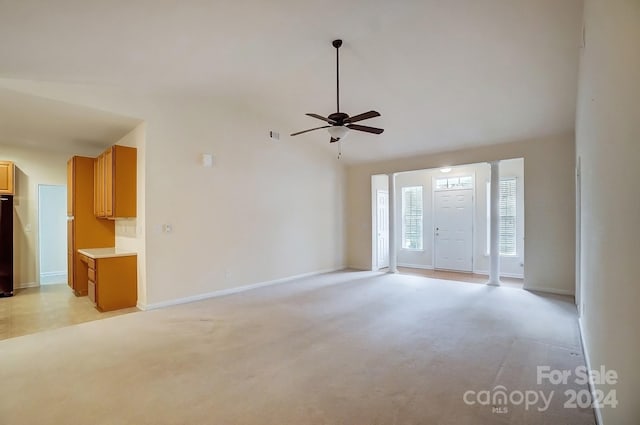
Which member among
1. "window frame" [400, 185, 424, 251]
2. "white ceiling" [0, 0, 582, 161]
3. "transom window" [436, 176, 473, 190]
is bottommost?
"window frame" [400, 185, 424, 251]

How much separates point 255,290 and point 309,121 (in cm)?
334

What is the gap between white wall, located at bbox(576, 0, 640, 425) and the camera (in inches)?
48.1

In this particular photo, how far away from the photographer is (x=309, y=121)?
5.88m

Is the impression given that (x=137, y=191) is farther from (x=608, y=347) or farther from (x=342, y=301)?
(x=608, y=347)

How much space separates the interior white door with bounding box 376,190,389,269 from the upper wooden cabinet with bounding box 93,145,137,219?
5.33 metres

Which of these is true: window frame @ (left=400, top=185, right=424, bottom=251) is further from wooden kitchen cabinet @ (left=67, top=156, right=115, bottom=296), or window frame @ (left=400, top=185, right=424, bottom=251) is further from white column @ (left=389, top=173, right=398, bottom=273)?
wooden kitchen cabinet @ (left=67, top=156, right=115, bottom=296)

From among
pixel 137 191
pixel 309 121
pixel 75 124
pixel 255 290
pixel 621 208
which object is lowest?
pixel 255 290

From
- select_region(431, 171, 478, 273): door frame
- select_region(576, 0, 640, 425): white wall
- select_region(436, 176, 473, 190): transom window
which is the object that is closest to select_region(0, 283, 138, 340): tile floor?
select_region(576, 0, 640, 425): white wall

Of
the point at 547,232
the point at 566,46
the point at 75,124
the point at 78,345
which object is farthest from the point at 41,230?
the point at 547,232

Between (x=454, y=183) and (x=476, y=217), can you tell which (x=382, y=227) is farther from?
(x=476, y=217)

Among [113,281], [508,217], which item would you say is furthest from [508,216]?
[113,281]

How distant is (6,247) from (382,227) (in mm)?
7593

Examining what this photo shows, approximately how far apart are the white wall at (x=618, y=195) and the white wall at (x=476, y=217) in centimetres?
481

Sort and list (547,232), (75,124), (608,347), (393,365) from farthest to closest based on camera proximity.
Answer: (547,232) < (75,124) < (393,365) < (608,347)
